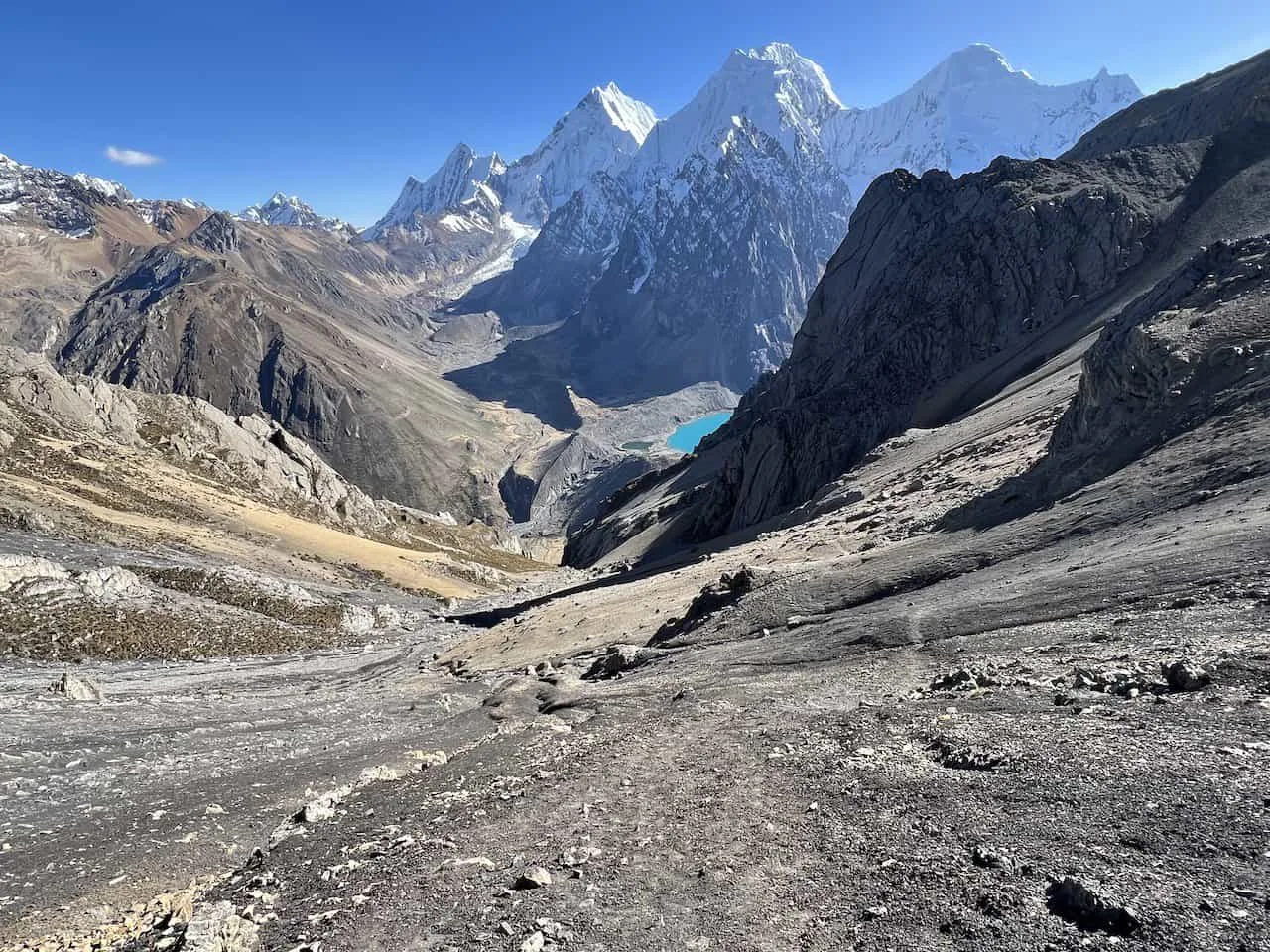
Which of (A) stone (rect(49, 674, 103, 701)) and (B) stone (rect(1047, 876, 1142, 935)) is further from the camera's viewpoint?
(A) stone (rect(49, 674, 103, 701))

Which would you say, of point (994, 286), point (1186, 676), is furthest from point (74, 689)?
point (994, 286)

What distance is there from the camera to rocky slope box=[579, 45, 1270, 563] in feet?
213

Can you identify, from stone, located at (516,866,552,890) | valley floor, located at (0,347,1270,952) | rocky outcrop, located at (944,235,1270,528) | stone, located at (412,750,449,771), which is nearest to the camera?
valley floor, located at (0,347,1270,952)

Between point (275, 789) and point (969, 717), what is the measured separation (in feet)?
41.7

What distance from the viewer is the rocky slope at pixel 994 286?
6488 centimetres

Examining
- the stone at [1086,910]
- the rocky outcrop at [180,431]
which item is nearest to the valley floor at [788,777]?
the stone at [1086,910]

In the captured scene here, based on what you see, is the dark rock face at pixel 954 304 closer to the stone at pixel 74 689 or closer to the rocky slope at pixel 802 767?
the rocky slope at pixel 802 767

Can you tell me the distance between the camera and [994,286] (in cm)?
7900

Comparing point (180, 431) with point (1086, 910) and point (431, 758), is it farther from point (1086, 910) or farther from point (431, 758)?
point (1086, 910)

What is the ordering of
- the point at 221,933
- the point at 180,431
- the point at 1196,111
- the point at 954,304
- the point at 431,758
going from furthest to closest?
the point at 1196,111 → the point at 954,304 → the point at 180,431 → the point at 431,758 → the point at 221,933

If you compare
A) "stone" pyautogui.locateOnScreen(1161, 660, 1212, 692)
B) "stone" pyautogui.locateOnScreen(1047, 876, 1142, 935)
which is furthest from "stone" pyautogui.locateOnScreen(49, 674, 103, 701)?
"stone" pyautogui.locateOnScreen(1161, 660, 1212, 692)

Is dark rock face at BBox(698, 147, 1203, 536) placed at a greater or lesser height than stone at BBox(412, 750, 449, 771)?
greater

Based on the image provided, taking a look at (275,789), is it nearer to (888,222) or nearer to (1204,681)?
(1204,681)

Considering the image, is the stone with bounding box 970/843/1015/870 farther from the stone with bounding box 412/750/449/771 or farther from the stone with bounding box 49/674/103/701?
the stone with bounding box 49/674/103/701
